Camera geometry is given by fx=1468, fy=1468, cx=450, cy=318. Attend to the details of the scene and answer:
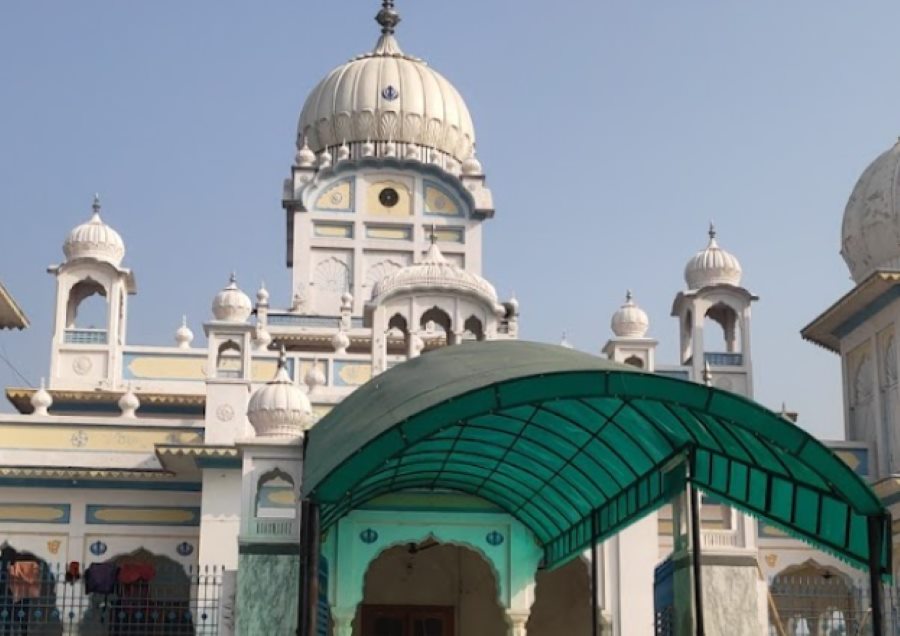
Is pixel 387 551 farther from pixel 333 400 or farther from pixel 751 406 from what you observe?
pixel 751 406

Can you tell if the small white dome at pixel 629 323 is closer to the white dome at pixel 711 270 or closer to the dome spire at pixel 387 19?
the white dome at pixel 711 270

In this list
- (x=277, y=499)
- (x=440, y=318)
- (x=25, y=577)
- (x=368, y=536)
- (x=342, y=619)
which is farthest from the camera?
(x=440, y=318)

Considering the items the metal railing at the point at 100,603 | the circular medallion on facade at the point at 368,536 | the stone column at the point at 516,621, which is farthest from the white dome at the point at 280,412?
the stone column at the point at 516,621

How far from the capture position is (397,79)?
35406mm

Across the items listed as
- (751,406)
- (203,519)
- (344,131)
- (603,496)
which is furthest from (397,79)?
(751,406)

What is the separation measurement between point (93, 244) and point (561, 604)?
12.6m

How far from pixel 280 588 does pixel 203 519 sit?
7317mm

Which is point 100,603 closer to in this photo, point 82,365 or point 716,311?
point 82,365

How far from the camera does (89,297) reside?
30.4 metres

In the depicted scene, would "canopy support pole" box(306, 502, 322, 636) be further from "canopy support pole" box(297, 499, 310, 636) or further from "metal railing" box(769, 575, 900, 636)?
"metal railing" box(769, 575, 900, 636)

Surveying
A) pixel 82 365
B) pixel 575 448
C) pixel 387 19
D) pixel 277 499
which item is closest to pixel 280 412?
pixel 277 499

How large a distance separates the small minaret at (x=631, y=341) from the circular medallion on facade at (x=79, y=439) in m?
8.99

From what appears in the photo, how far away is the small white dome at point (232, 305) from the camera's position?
2570cm

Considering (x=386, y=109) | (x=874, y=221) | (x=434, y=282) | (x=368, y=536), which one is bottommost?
(x=368, y=536)
